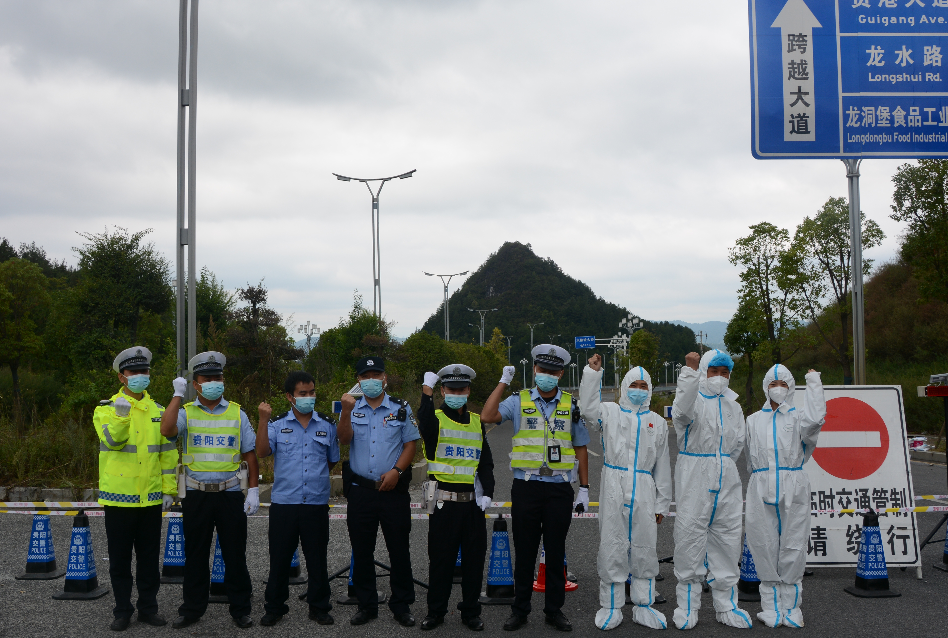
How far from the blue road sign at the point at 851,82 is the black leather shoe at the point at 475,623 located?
19.5 ft

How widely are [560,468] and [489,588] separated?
1521 millimetres

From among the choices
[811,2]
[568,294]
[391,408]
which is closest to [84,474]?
[391,408]

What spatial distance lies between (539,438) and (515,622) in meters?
1.40

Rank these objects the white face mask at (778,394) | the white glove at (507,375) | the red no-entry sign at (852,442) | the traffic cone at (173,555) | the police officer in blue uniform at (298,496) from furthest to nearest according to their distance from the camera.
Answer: the red no-entry sign at (852,442)
the traffic cone at (173,555)
the white face mask at (778,394)
the police officer in blue uniform at (298,496)
the white glove at (507,375)

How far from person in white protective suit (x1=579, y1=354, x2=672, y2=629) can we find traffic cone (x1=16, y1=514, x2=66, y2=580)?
5.20m

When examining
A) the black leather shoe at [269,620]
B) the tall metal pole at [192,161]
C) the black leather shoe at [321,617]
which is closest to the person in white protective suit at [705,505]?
the black leather shoe at [321,617]

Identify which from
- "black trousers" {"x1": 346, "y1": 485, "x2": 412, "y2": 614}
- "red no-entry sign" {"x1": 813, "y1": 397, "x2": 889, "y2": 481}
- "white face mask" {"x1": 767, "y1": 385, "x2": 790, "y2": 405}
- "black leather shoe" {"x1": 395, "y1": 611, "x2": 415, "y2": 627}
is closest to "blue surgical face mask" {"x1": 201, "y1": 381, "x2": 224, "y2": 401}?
"black trousers" {"x1": 346, "y1": 485, "x2": 412, "y2": 614}

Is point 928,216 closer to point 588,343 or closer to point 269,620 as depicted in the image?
Result: point 588,343

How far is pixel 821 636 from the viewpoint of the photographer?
5414 millimetres

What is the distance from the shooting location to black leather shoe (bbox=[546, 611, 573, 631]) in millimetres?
5496

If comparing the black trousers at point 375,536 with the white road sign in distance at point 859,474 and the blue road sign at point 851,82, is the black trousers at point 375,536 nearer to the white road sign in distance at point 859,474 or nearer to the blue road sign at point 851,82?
the white road sign in distance at point 859,474

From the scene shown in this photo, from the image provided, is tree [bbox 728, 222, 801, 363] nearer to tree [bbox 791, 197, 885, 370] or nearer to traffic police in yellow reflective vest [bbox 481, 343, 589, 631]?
tree [bbox 791, 197, 885, 370]

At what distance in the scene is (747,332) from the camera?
3406cm

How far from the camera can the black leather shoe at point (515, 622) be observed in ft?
18.2
